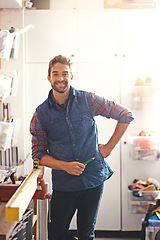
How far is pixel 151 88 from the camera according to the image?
3.00 m

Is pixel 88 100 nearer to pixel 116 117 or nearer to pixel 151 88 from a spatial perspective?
pixel 116 117

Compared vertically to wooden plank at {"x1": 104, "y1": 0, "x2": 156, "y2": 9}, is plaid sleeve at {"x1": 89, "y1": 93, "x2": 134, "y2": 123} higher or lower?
lower

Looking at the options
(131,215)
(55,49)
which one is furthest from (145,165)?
(55,49)

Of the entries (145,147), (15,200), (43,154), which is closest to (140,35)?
(145,147)

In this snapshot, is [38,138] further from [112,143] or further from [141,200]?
[141,200]

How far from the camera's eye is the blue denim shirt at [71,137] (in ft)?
6.47

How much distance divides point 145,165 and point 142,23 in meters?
1.39

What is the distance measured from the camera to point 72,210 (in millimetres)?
2035

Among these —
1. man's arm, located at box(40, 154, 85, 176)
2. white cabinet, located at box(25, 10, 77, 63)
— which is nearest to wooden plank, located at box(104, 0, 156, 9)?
white cabinet, located at box(25, 10, 77, 63)

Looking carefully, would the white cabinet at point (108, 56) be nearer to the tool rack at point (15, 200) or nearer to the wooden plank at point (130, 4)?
the wooden plank at point (130, 4)

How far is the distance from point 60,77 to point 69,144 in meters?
0.42

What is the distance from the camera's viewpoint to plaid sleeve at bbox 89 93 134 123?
203cm

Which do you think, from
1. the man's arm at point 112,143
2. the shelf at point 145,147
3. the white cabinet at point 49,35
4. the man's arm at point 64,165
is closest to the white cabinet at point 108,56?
the white cabinet at point 49,35

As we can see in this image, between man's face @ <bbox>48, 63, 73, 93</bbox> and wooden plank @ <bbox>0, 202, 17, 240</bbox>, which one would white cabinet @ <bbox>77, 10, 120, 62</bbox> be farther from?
wooden plank @ <bbox>0, 202, 17, 240</bbox>
